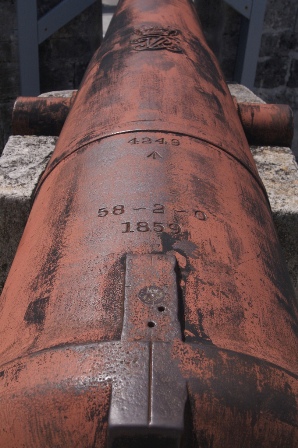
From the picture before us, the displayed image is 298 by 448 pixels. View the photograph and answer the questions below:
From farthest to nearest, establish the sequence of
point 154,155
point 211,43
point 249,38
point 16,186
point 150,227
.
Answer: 1. point 211,43
2. point 249,38
3. point 16,186
4. point 154,155
5. point 150,227

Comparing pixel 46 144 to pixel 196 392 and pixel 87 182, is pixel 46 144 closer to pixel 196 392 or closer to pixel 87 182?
pixel 87 182

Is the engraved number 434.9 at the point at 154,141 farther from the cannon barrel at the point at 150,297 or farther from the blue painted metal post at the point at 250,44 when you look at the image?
the blue painted metal post at the point at 250,44

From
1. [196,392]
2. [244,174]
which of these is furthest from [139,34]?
[196,392]

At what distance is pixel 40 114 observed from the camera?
2.43 metres

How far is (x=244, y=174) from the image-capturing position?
1.42 metres

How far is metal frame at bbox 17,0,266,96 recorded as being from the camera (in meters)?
3.96

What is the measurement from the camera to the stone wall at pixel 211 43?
4074 millimetres

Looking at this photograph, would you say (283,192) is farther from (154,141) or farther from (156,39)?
(154,141)

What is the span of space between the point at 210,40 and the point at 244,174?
368 centimetres

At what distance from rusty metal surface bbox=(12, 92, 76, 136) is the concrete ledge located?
5 cm

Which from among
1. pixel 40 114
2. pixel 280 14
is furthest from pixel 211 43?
pixel 40 114

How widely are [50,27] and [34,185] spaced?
2343 mm

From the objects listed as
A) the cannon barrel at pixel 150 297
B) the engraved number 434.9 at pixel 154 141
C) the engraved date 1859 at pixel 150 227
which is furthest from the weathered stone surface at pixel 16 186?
the engraved date 1859 at pixel 150 227

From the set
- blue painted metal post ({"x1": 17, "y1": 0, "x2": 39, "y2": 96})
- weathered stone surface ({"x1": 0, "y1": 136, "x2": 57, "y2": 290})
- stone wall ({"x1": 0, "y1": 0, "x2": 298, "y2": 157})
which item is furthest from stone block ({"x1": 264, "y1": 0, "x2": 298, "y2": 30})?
weathered stone surface ({"x1": 0, "y1": 136, "x2": 57, "y2": 290})
